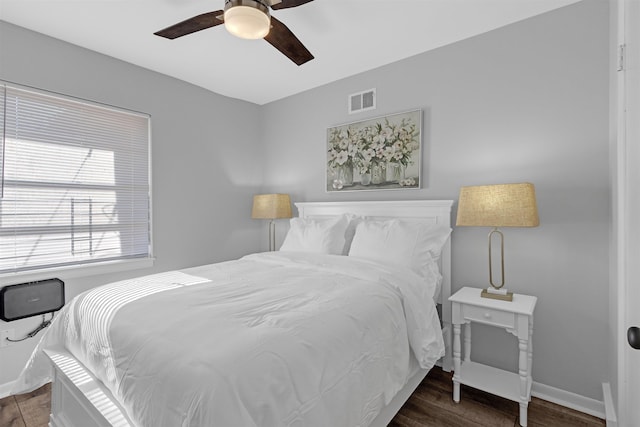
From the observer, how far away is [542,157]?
2.14 m

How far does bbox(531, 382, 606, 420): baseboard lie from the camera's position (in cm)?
194

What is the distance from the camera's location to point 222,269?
2.30 metres

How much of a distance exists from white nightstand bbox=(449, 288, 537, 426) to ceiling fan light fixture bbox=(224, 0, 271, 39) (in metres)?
1.98

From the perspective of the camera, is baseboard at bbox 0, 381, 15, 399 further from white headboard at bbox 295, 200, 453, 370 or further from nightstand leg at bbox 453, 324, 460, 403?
nightstand leg at bbox 453, 324, 460, 403

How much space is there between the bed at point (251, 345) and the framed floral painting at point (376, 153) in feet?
2.15

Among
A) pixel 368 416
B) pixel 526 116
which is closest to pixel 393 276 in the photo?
pixel 368 416

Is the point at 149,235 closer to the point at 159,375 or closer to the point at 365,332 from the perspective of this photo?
the point at 159,375

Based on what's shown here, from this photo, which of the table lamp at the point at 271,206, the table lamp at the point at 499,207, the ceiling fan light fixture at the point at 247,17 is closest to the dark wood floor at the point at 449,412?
the table lamp at the point at 499,207

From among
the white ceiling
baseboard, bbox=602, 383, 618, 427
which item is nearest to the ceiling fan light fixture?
the white ceiling

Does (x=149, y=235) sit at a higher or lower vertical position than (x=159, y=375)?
higher

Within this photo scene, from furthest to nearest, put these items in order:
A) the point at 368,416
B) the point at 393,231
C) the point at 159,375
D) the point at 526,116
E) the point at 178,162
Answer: the point at 178,162 < the point at 393,231 < the point at 526,116 < the point at 368,416 < the point at 159,375

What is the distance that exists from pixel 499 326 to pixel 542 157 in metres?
1.19

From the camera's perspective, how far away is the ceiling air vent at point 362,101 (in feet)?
9.80

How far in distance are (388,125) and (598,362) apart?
7.50ft
